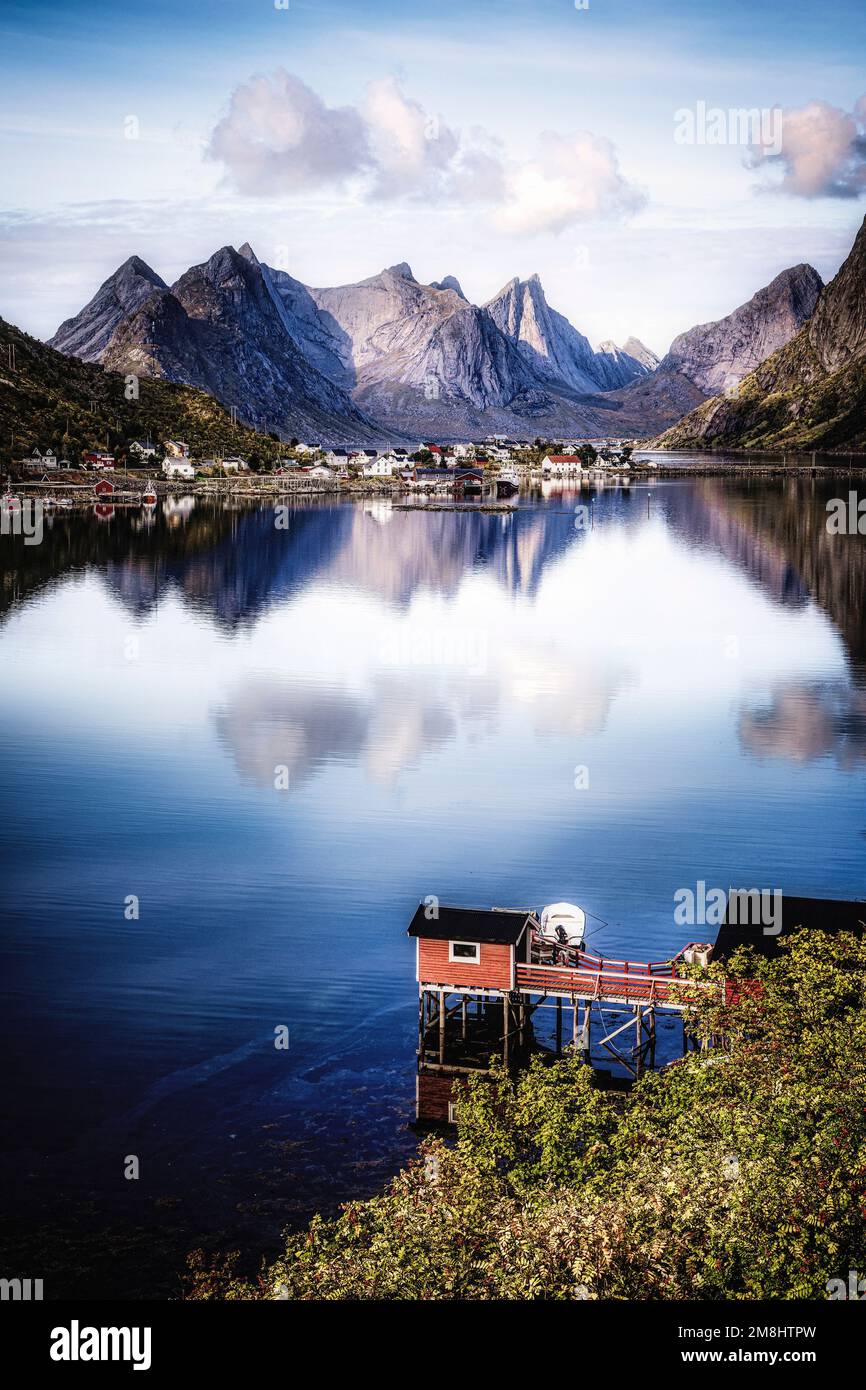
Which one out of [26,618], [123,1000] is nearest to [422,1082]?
[123,1000]

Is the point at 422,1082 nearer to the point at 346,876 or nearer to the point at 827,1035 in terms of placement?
the point at 827,1035

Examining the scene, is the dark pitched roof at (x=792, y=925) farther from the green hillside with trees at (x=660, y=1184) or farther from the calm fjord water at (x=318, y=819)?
the calm fjord water at (x=318, y=819)

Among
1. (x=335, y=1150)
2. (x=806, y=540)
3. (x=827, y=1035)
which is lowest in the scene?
(x=335, y=1150)

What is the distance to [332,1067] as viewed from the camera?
97.5 ft

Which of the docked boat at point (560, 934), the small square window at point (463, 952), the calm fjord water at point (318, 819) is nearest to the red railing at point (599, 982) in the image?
the docked boat at point (560, 934)

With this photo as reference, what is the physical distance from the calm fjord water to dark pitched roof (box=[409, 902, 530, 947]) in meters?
2.96

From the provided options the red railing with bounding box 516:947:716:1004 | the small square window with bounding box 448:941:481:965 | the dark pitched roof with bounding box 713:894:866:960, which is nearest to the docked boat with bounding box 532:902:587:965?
the red railing with bounding box 516:947:716:1004

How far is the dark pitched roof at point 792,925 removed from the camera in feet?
94.3

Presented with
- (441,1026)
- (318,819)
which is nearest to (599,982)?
(441,1026)

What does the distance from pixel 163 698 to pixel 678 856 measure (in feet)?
115

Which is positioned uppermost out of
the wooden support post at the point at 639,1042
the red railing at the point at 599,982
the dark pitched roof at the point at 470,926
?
the dark pitched roof at the point at 470,926

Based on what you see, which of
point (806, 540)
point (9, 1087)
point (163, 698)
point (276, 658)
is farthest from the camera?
point (806, 540)

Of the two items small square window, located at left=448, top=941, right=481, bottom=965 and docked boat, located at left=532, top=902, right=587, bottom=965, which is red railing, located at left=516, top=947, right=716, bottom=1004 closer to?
docked boat, located at left=532, top=902, right=587, bottom=965

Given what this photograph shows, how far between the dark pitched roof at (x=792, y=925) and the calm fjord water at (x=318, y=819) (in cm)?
620
